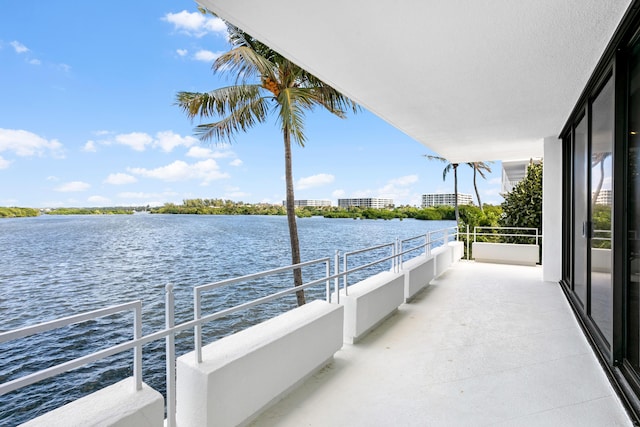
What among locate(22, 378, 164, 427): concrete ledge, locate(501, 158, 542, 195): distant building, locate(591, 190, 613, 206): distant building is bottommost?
locate(22, 378, 164, 427): concrete ledge

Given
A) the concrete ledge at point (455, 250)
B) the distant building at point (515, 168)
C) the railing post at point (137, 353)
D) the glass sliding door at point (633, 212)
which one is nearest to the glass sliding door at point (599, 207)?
the glass sliding door at point (633, 212)

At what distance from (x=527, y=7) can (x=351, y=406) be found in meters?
2.43

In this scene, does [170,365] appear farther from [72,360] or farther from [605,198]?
[605,198]

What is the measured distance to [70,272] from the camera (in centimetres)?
1683

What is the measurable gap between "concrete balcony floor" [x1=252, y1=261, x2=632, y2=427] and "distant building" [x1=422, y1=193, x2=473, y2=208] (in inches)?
537

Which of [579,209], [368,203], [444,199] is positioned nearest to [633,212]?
[579,209]

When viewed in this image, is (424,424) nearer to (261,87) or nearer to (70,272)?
(261,87)

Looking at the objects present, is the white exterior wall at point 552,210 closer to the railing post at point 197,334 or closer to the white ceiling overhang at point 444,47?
the white ceiling overhang at point 444,47

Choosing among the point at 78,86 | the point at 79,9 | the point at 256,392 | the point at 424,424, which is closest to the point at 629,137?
the point at 424,424

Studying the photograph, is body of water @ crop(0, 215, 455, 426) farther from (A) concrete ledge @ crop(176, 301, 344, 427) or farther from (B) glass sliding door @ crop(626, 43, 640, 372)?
(B) glass sliding door @ crop(626, 43, 640, 372)

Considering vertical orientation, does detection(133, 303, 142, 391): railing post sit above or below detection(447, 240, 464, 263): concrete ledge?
above

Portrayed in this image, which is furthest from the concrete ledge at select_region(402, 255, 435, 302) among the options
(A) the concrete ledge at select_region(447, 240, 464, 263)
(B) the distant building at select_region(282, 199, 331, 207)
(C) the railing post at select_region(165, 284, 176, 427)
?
(B) the distant building at select_region(282, 199, 331, 207)

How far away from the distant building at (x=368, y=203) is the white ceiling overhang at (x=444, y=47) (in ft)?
50.1

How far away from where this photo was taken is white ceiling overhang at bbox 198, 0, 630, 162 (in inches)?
73.2
